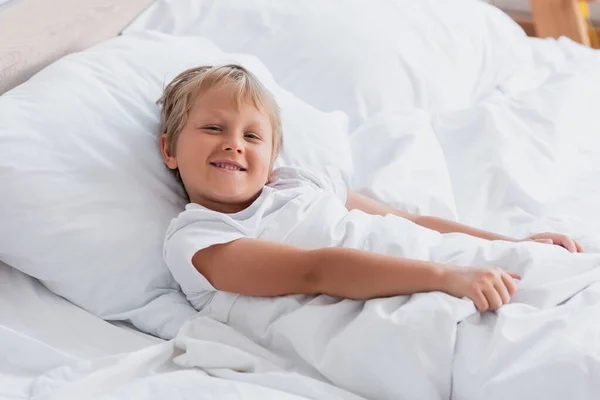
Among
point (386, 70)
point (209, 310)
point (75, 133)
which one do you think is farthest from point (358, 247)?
point (386, 70)

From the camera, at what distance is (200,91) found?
119cm

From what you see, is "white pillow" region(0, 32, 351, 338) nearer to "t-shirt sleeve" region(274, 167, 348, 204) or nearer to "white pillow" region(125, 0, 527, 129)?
"t-shirt sleeve" region(274, 167, 348, 204)

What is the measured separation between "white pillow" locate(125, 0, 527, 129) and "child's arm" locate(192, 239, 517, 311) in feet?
2.04

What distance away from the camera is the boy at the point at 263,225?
1002mm

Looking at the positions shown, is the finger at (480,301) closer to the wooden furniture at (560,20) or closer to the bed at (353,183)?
the bed at (353,183)

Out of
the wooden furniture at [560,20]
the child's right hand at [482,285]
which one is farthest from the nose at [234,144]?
the wooden furniture at [560,20]

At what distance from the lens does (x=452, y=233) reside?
3.91 ft

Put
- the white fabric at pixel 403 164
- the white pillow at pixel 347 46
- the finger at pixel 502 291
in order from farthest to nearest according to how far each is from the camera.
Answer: the white pillow at pixel 347 46, the white fabric at pixel 403 164, the finger at pixel 502 291

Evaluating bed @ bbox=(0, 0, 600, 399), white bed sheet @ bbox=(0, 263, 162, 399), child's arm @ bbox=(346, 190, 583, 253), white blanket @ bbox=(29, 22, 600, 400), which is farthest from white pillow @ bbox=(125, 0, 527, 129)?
white bed sheet @ bbox=(0, 263, 162, 399)

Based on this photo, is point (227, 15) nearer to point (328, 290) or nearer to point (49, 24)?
point (49, 24)

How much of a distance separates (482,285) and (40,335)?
581 millimetres

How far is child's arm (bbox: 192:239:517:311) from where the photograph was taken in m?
0.97

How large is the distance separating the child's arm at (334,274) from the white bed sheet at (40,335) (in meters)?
→ 0.14

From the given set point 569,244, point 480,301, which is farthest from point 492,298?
point 569,244
